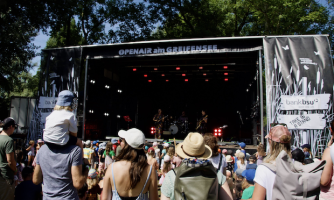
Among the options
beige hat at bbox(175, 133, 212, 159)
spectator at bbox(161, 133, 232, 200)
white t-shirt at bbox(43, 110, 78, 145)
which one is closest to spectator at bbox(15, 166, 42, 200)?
white t-shirt at bbox(43, 110, 78, 145)

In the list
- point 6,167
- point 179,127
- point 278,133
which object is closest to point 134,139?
point 278,133

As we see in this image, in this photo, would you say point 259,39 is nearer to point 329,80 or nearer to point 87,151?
point 329,80

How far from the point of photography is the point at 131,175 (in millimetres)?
2115

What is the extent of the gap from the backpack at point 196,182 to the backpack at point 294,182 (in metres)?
0.45

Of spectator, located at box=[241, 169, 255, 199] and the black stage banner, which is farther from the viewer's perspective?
the black stage banner

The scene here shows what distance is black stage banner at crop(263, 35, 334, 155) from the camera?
8.28 meters

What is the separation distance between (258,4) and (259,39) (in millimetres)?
8356

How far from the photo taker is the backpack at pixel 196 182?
1.71 meters

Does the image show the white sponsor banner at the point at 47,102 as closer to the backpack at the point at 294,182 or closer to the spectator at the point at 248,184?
the spectator at the point at 248,184

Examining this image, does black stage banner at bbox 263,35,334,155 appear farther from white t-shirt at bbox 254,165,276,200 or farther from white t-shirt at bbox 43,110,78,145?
white t-shirt at bbox 43,110,78,145

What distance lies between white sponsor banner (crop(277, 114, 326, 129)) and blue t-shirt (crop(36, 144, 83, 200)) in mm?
7544

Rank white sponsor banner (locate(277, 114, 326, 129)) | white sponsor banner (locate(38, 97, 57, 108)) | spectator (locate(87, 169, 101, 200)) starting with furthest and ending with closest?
white sponsor banner (locate(38, 97, 57, 108))
white sponsor banner (locate(277, 114, 326, 129))
spectator (locate(87, 169, 101, 200))

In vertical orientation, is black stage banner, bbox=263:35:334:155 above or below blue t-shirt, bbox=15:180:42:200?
above

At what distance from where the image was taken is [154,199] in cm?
221
